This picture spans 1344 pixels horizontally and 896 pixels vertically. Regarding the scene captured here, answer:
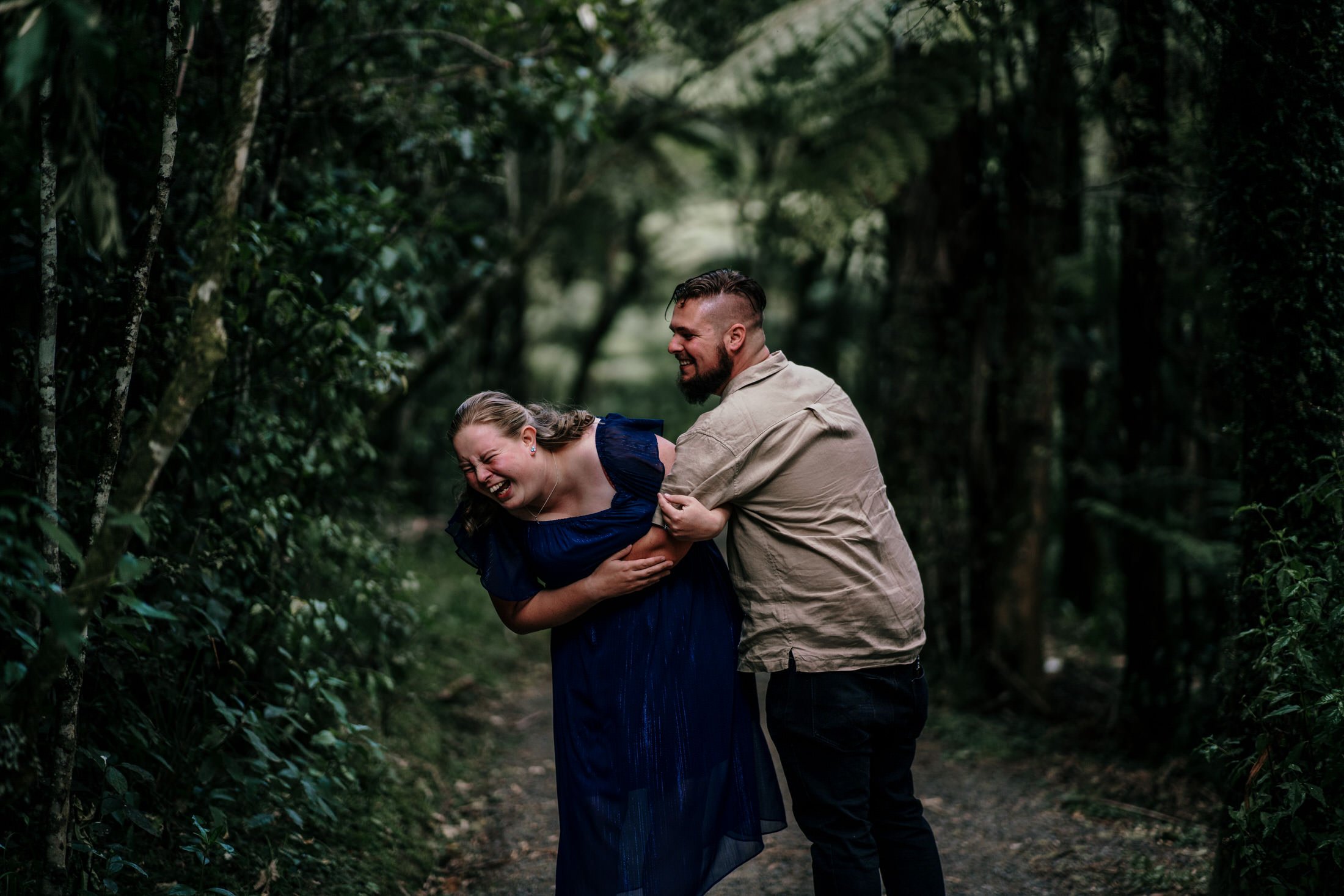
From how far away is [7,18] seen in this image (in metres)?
1.93

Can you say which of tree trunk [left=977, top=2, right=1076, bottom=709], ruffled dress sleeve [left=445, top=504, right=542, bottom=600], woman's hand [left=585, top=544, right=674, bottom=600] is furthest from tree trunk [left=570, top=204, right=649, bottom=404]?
woman's hand [left=585, top=544, right=674, bottom=600]

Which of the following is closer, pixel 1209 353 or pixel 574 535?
pixel 574 535

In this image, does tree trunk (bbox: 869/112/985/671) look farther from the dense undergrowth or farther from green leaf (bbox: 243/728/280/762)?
green leaf (bbox: 243/728/280/762)

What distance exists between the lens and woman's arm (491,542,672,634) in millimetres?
2785

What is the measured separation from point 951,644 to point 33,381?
5.46m

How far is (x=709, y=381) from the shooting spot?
113 inches

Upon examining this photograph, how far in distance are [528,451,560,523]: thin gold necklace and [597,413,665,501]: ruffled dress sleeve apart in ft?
0.41

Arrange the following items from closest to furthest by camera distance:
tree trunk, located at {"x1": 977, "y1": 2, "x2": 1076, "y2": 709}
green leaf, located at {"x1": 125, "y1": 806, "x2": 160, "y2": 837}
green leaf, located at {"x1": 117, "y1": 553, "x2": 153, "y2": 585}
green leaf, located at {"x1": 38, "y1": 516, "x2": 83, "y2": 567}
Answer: green leaf, located at {"x1": 38, "y1": 516, "x2": 83, "y2": 567}
green leaf, located at {"x1": 117, "y1": 553, "x2": 153, "y2": 585}
green leaf, located at {"x1": 125, "y1": 806, "x2": 160, "y2": 837}
tree trunk, located at {"x1": 977, "y1": 2, "x2": 1076, "y2": 709}

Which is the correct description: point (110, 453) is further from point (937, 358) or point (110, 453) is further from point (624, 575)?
point (937, 358)

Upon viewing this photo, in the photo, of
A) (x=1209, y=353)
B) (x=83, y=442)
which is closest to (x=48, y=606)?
(x=83, y=442)

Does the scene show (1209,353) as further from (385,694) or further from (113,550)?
(113,550)

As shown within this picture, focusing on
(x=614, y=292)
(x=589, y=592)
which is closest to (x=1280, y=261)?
(x=589, y=592)

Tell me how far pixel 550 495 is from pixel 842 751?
1.06 metres

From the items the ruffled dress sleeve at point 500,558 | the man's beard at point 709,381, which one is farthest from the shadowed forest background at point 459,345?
the man's beard at point 709,381
